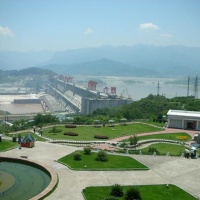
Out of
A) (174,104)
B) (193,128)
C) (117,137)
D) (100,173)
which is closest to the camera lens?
(100,173)

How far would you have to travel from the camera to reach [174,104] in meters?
61.9

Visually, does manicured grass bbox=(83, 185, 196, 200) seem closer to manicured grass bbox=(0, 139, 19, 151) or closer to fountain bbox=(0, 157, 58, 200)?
fountain bbox=(0, 157, 58, 200)

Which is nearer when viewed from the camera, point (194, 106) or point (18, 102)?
point (194, 106)

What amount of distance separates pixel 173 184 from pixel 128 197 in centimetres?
436

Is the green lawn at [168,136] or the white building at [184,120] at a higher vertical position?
the white building at [184,120]

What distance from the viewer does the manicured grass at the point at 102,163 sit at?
2231 centimetres

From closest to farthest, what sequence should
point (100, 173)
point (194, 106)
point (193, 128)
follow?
1. point (100, 173)
2. point (193, 128)
3. point (194, 106)

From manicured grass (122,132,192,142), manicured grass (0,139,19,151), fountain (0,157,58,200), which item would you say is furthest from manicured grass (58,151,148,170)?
manicured grass (122,132,192,142)

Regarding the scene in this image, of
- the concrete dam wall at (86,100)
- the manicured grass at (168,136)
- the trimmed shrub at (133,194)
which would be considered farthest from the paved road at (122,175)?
the concrete dam wall at (86,100)

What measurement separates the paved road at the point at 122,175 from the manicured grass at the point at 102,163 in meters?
0.66

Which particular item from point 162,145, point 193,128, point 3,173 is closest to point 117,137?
point 162,145

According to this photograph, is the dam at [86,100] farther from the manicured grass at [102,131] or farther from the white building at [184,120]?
the manicured grass at [102,131]

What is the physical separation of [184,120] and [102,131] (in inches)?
479

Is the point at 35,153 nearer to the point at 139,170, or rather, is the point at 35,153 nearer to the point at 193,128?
the point at 139,170
